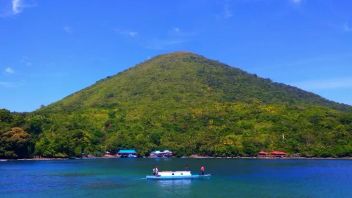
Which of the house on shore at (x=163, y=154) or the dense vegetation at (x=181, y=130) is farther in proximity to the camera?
the house on shore at (x=163, y=154)

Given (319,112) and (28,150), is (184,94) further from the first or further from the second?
(28,150)

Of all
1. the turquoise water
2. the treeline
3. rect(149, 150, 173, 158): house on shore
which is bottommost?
the turquoise water

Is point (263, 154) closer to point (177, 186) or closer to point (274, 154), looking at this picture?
point (274, 154)

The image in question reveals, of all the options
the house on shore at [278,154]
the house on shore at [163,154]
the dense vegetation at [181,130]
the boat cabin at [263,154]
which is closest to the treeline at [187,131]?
the dense vegetation at [181,130]

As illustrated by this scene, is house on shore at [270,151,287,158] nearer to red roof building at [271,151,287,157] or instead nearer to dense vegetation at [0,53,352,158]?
red roof building at [271,151,287,157]

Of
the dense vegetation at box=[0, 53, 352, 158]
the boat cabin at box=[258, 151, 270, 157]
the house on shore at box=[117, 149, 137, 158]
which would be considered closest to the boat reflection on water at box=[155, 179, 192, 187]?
the dense vegetation at box=[0, 53, 352, 158]

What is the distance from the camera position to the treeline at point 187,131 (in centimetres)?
12600

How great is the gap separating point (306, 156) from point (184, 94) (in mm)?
63748

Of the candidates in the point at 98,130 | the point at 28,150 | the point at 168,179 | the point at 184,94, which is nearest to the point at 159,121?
the point at 98,130

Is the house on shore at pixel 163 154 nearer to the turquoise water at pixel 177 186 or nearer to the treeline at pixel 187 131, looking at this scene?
the treeline at pixel 187 131

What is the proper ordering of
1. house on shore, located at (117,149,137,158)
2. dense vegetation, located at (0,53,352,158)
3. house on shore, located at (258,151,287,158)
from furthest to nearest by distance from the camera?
house on shore, located at (117,149,137,158), house on shore, located at (258,151,287,158), dense vegetation, located at (0,53,352,158)

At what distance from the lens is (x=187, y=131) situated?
467 ft

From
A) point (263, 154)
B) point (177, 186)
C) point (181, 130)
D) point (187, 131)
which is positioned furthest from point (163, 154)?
point (177, 186)

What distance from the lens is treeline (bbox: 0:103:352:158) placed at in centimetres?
12600
